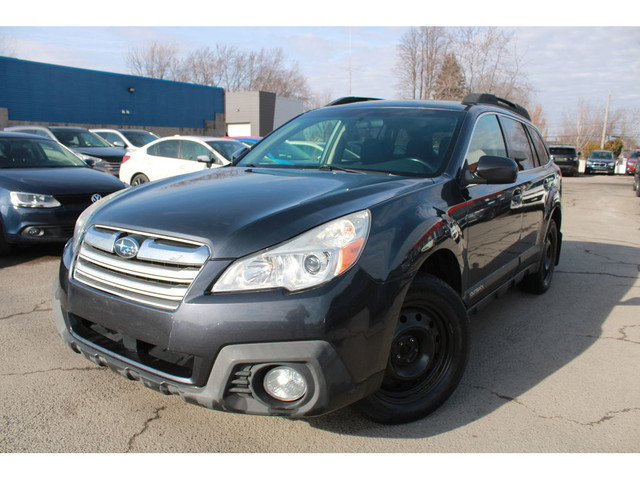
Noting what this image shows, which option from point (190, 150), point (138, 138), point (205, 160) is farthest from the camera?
point (138, 138)

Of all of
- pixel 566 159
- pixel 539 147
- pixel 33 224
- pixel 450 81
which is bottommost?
pixel 566 159

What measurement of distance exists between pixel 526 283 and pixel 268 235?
12.2ft

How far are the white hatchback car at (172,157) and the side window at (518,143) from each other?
23.0 ft

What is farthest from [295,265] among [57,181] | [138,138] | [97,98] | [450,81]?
[97,98]

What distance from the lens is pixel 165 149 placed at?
444 inches

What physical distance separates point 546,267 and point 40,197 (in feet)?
18.0

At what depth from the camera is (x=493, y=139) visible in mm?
3869

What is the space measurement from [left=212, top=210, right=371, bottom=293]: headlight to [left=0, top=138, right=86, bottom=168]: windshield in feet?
18.8

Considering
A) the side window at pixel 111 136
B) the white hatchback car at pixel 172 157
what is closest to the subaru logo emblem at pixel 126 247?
the white hatchback car at pixel 172 157

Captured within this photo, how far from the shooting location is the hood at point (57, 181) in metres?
5.93

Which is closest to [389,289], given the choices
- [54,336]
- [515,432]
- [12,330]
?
[515,432]

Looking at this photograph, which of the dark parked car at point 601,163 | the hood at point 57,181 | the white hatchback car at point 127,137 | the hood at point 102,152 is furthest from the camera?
the dark parked car at point 601,163

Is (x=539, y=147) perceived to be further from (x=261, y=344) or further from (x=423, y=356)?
(x=261, y=344)

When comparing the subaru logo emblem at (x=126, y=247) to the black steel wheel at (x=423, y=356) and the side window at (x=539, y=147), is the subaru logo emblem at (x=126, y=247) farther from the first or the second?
the side window at (x=539, y=147)
